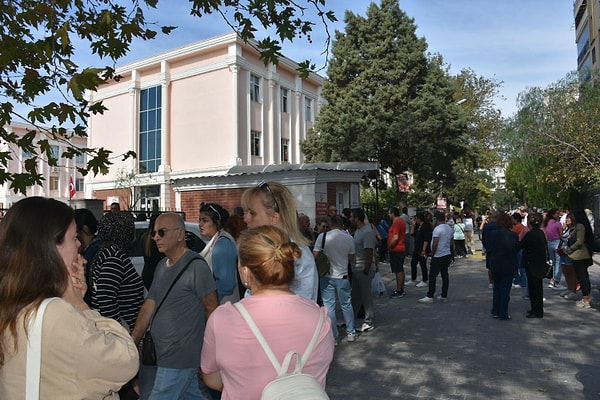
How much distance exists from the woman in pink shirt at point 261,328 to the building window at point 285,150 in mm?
31922

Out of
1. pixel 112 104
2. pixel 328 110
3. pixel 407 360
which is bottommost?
pixel 407 360

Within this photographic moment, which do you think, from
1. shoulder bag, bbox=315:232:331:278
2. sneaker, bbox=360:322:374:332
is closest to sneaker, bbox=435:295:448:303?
sneaker, bbox=360:322:374:332

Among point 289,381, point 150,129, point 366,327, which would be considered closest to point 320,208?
point 366,327

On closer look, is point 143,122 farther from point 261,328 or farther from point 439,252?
point 261,328

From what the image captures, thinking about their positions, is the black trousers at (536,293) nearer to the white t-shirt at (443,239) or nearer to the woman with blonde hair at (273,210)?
the white t-shirt at (443,239)

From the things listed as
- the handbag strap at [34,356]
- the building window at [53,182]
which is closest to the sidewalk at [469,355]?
the handbag strap at [34,356]

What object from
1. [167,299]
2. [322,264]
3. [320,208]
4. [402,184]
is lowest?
[322,264]

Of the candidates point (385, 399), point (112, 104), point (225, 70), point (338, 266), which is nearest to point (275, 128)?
point (225, 70)

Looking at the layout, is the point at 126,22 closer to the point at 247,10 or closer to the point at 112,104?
the point at 247,10

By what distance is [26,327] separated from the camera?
1576 millimetres

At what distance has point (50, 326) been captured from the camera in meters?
1.57

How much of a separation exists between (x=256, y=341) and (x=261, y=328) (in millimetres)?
52

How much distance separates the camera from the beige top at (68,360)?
1.58 m

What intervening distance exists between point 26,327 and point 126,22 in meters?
4.63
